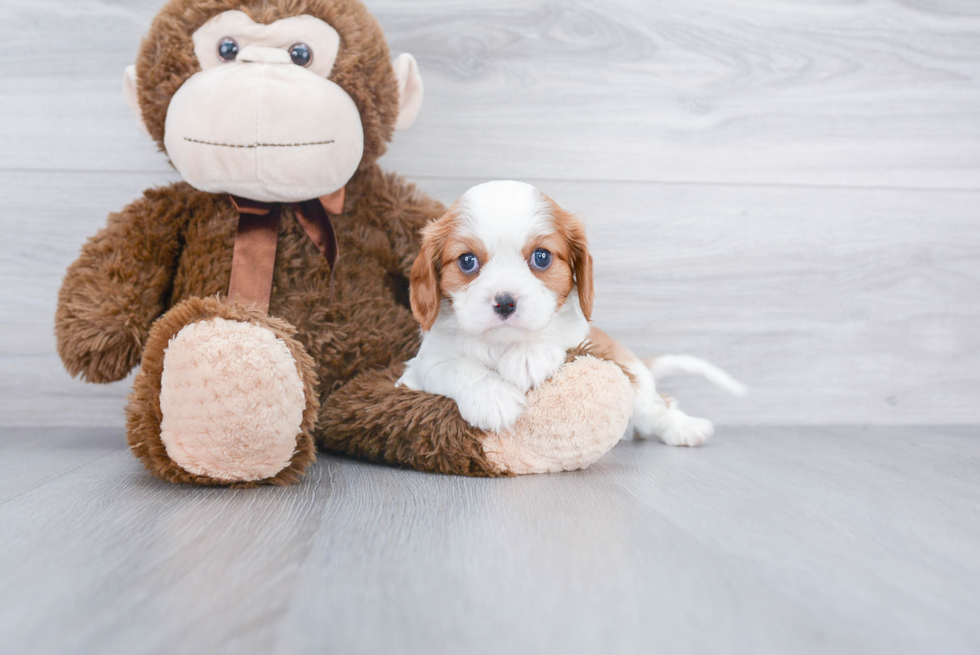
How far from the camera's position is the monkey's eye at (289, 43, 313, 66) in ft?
3.58

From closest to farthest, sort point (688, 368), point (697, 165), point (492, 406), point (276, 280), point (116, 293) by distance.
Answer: point (492, 406), point (116, 293), point (276, 280), point (688, 368), point (697, 165)

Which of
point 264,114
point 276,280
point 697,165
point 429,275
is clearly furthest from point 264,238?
point 697,165

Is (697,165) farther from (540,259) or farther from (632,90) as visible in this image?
(540,259)

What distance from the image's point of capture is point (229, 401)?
0.84 metres

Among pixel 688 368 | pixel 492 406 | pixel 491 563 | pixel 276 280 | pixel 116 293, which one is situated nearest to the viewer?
pixel 491 563

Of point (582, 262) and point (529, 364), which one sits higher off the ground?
point (582, 262)

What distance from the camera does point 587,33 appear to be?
1.47m

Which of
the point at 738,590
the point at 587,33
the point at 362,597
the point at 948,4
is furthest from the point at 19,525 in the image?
the point at 948,4

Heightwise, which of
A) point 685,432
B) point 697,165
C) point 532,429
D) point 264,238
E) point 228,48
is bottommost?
point 685,432

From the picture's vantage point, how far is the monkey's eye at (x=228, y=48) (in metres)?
1.08

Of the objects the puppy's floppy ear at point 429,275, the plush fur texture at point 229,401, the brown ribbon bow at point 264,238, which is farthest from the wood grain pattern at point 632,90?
the plush fur texture at point 229,401

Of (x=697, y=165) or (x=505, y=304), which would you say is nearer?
(x=505, y=304)

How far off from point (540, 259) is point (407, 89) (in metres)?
0.49

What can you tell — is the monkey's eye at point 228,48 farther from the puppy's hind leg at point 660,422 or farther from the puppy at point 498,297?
the puppy's hind leg at point 660,422
